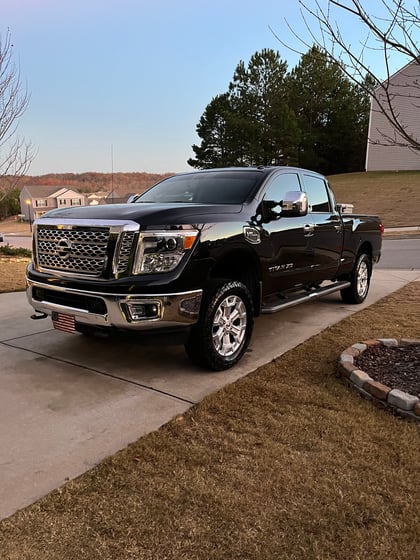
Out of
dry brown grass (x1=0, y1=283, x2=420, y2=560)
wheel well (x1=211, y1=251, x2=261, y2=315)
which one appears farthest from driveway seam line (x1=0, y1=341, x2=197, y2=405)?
wheel well (x1=211, y1=251, x2=261, y2=315)

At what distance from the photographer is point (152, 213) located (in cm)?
381

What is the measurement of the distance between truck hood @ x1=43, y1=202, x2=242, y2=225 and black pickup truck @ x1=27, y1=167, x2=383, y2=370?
0.04 ft

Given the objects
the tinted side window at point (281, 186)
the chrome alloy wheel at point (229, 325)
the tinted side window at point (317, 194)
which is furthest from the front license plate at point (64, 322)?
the tinted side window at point (317, 194)

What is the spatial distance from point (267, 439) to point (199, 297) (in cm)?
131

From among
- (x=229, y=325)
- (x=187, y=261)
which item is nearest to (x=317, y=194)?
(x=229, y=325)

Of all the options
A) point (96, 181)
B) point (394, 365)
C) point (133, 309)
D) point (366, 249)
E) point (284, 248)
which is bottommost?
point (394, 365)

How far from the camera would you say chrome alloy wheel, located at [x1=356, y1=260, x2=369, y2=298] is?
23.8 ft

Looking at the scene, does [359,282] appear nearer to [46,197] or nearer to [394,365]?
[394,365]

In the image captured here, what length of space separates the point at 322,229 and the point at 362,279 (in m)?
1.92

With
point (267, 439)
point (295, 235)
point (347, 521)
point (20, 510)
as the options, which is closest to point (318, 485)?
point (347, 521)

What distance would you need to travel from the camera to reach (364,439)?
119 inches

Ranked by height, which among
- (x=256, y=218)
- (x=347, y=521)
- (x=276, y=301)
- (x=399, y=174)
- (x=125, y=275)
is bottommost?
(x=347, y=521)

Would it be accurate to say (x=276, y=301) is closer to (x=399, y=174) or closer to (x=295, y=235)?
(x=295, y=235)

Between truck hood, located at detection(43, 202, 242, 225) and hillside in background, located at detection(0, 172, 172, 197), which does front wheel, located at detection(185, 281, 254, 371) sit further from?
hillside in background, located at detection(0, 172, 172, 197)
